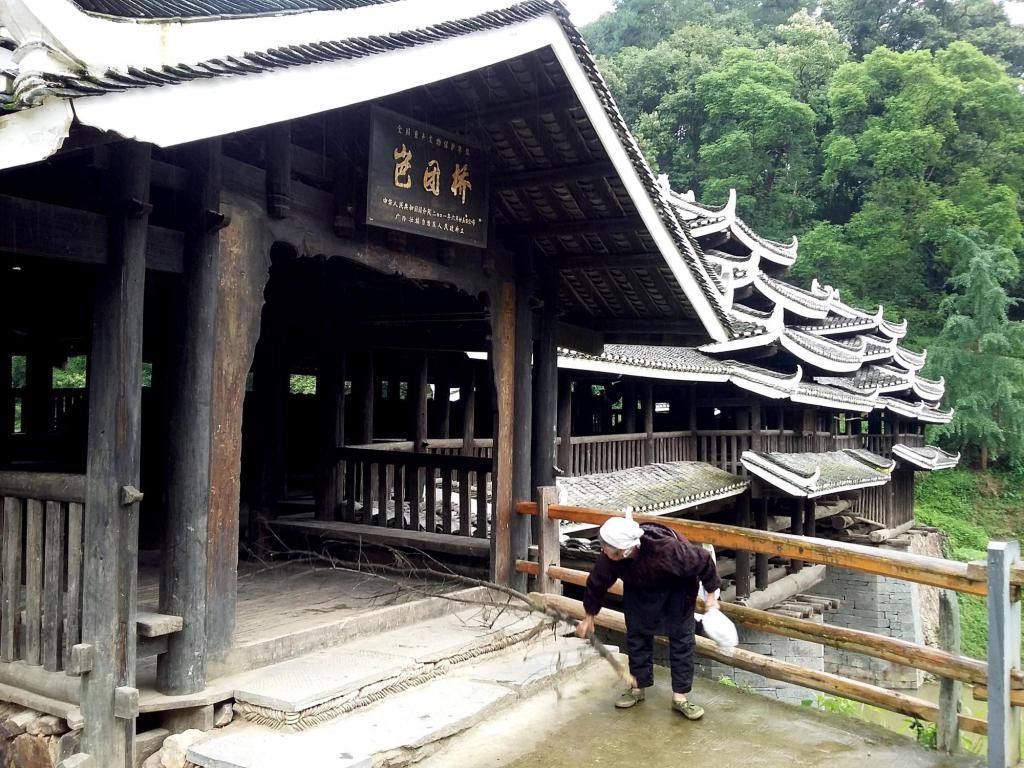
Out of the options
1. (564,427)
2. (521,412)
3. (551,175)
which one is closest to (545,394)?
(521,412)

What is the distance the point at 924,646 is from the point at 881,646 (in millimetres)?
324

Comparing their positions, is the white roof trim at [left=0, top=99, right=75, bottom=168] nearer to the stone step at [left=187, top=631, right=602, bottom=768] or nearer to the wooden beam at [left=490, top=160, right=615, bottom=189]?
the stone step at [left=187, top=631, right=602, bottom=768]

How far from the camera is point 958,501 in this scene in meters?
30.9

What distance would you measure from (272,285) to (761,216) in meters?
35.1

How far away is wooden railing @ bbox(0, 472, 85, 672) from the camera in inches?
161

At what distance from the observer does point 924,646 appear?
13.6 feet

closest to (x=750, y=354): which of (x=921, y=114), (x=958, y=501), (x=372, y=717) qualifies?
(x=372, y=717)

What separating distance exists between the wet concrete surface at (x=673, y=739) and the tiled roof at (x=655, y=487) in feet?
16.1

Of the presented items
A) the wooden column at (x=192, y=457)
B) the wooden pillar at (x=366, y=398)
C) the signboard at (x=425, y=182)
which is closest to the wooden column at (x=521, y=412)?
the signboard at (x=425, y=182)

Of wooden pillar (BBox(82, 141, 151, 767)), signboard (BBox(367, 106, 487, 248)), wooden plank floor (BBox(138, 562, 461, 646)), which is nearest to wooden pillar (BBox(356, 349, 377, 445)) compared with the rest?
wooden plank floor (BBox(138, 562, 461, 646))

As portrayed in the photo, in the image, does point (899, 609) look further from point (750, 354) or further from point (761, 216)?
point (761, 216)

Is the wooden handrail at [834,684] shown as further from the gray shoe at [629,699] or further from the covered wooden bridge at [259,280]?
the covered wooden bridge at [259,280]

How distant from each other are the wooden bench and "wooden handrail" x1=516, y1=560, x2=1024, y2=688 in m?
2.35

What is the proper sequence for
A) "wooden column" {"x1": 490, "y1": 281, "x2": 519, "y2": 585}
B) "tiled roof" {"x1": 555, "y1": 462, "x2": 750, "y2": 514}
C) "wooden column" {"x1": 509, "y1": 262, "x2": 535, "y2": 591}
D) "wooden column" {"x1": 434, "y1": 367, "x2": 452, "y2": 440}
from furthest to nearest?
"wooden column" {"x1": 434, "y1": 367, "x2": 452, "y2": 440} < "tiled roof" {"x1": 555, "y1": 462, "x2": 750, "y2": 514} < "wooden column" {"x1": 509, "y1": 262, "x2": 535, "y2": 591} < "wooden column" {"x1": 490, "y1": 281, "x2": 519, "y2": 585}
